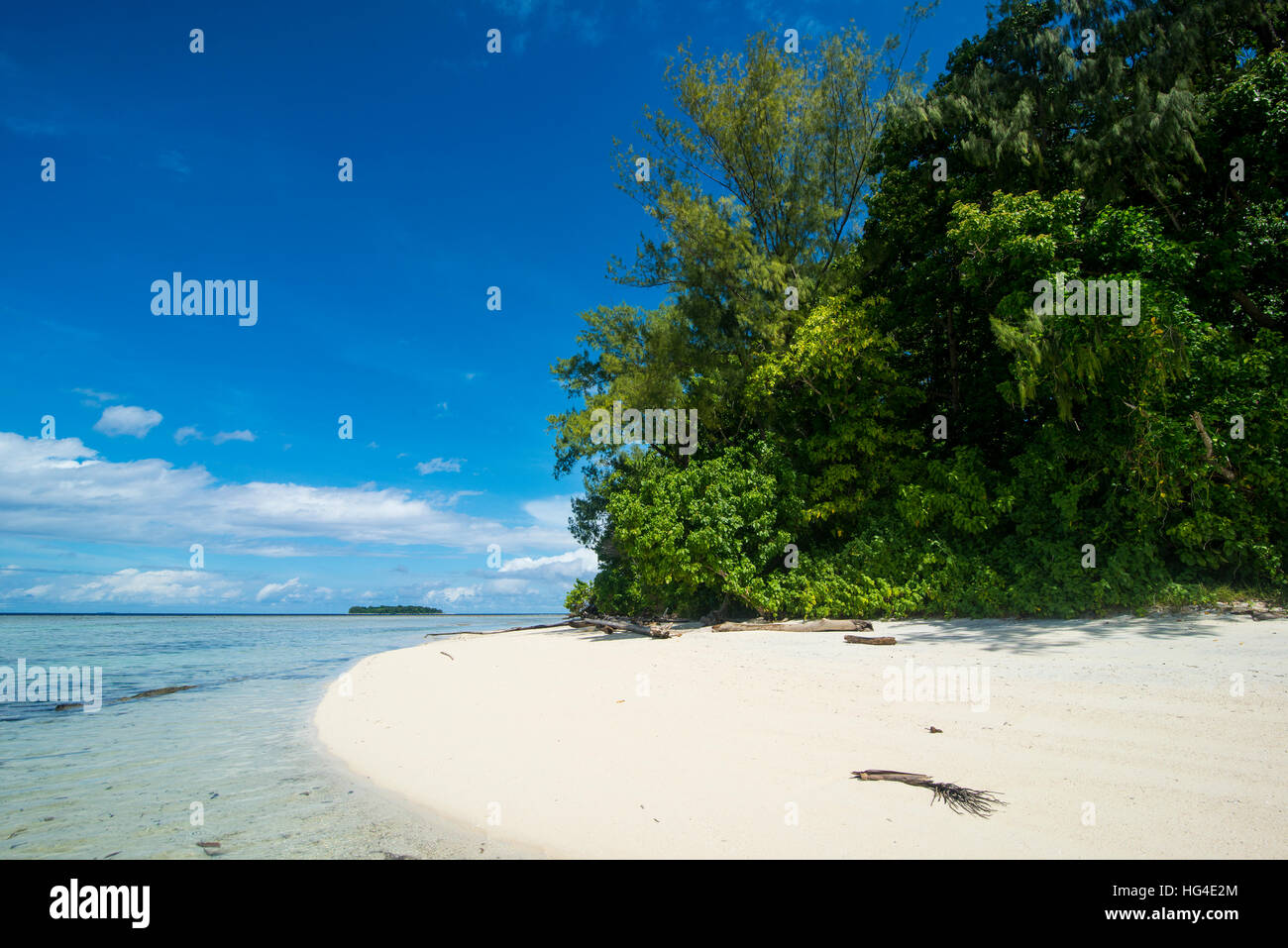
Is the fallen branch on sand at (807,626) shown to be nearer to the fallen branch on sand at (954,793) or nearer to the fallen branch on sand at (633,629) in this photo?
the fallen branch on sand at (633,629)

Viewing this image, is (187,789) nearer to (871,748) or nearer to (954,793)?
(871,748)

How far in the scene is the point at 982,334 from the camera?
15805mm

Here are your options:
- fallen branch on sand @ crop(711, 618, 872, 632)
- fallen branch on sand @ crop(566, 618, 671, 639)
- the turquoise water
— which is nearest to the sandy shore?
the turquoise water

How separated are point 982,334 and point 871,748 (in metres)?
14.2

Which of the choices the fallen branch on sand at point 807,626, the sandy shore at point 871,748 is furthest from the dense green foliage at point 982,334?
the sandy shore at point 871,748

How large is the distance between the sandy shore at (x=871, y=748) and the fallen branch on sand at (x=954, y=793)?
0.26 feet

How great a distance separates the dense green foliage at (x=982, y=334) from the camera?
11156mm

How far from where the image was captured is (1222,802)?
371cm

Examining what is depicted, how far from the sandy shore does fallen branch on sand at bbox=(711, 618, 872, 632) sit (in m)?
2.58

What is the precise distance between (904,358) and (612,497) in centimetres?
952

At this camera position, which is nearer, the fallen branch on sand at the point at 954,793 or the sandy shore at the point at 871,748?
the sandy shore at the point at 871,748

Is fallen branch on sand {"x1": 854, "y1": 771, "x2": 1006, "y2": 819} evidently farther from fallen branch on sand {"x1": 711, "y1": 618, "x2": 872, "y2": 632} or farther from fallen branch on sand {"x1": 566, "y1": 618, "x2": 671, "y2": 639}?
fallen branch on sand {"x1": 566, "y1": 618, "x2": 671, "y2": 639}

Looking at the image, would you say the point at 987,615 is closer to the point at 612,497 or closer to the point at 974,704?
the point at 974,704

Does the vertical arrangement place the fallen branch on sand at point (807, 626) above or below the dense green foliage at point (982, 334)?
below
